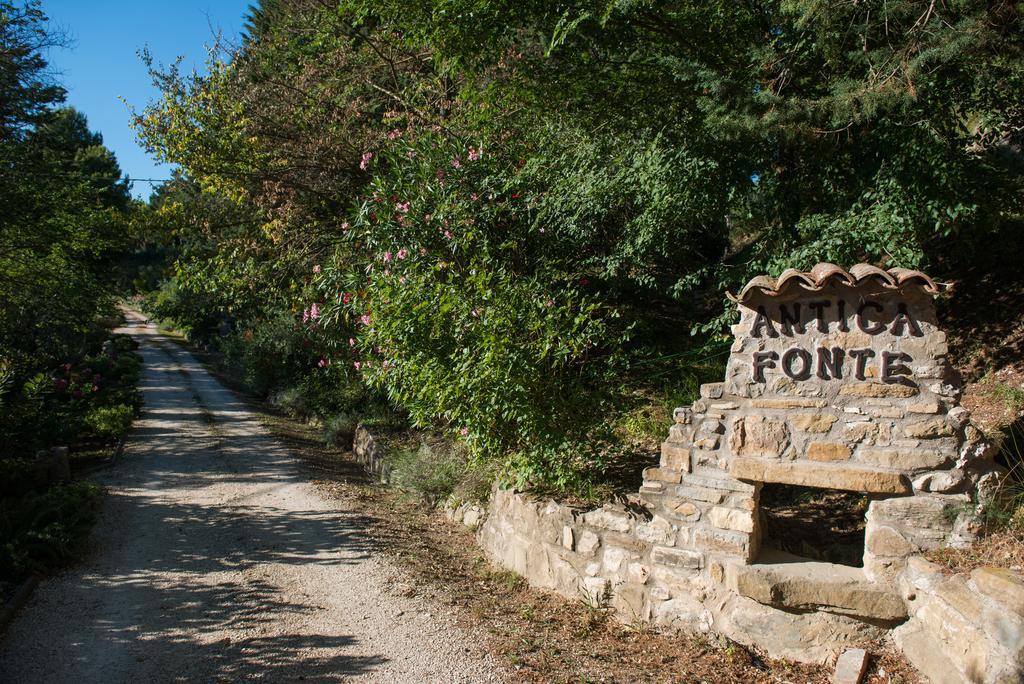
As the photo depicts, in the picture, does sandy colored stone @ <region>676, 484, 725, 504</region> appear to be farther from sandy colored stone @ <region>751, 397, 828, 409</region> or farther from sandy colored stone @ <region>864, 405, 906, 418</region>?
sandy colored stone @ <region>864, 405, 906, 418</region>

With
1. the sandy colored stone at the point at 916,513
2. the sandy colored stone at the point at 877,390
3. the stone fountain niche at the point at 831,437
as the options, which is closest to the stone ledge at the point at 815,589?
the stone fountain niche at the point at 831,437

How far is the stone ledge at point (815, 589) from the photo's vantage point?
160 inches

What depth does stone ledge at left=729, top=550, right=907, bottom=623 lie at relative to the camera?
13.3 feet

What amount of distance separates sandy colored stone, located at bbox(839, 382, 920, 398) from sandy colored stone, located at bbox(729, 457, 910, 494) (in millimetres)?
451

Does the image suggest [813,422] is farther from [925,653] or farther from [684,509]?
[925,653]

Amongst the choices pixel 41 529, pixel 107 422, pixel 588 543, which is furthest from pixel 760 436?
pixel 107 422

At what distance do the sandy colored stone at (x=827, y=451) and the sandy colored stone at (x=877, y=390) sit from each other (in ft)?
1.07

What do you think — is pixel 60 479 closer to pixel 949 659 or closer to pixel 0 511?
pixel 0 511

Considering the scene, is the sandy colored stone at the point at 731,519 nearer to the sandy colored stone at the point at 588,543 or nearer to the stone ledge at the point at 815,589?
the stone ledge at the point at 815,589

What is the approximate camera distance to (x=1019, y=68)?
579 centimetres

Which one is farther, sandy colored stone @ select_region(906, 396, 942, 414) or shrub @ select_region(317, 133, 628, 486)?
shrub @ select_region(317, 133, 628, 486)

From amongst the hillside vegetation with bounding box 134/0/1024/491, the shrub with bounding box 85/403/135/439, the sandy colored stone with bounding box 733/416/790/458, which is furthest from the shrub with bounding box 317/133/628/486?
the shrub with bounding box 85/403/135/439

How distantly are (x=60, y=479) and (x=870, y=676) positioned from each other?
28.6 ft

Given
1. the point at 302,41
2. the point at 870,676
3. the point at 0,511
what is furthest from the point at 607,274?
the point at 302,41
